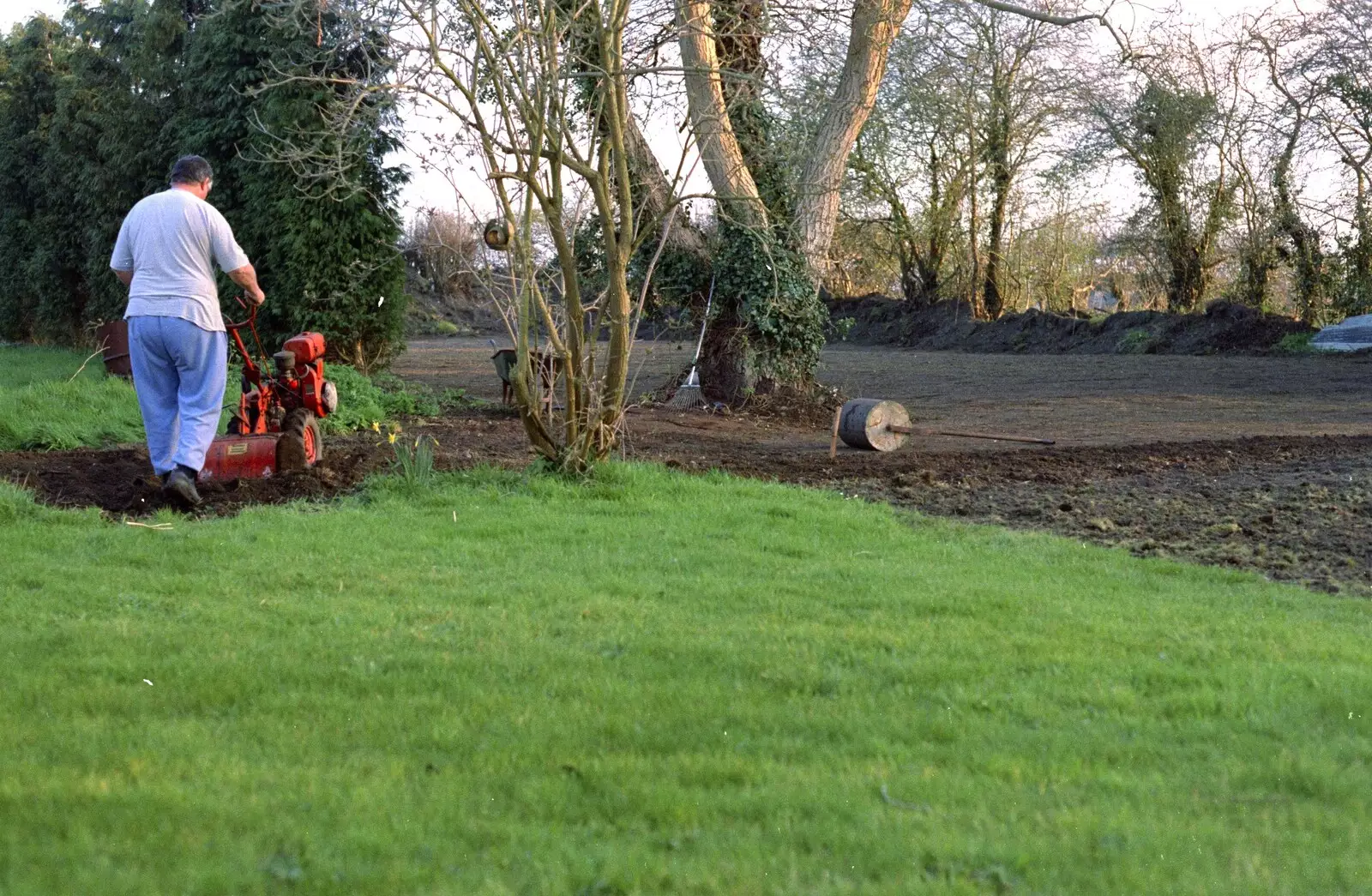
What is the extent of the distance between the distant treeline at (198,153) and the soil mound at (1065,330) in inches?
259

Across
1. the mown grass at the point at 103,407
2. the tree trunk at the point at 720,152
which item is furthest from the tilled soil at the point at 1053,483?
the tree trunk at the point at 720,152

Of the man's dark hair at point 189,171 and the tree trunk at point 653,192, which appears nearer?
the man's dark hair at point 189,171

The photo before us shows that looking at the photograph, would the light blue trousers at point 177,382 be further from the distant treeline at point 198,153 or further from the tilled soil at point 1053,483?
the distant treeline at point 198,153

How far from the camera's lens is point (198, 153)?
1706 cm

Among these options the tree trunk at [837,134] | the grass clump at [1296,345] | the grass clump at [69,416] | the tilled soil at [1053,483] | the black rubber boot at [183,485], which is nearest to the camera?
the tilled soil at [1053,483]

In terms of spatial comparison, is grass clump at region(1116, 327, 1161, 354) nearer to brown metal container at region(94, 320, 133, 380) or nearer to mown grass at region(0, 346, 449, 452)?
mown grass at region(0, 346, 449, 452)

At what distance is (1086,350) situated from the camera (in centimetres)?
2845

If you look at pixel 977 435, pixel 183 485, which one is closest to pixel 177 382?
pixel 183 485

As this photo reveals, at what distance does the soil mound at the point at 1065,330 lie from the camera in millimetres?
25672

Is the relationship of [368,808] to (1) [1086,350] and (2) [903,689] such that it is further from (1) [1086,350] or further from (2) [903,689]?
(1) [1086,350]

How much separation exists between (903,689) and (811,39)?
9.22m

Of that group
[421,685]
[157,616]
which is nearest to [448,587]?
[157,616]

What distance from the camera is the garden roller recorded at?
37.0 ft

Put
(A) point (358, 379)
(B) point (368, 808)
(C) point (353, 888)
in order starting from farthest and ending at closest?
(A) point (358, 379) → (B) point (368, 808) → (C) point (353, 888)
